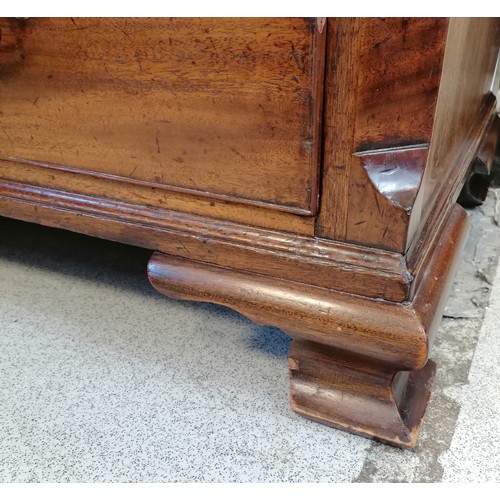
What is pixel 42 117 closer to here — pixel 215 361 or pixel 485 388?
pixel 215 361

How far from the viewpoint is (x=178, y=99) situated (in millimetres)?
593

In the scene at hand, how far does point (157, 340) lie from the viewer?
0.81m

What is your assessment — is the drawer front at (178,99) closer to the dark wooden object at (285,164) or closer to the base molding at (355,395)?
the dark wooden object at (285,164)

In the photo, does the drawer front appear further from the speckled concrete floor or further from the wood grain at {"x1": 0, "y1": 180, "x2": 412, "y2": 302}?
the speckled concrete floor

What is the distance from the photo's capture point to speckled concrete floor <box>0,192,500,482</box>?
2.00 feet

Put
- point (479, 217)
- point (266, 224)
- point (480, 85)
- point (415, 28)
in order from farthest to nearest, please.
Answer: point (479, 217) → point (480, 85) → point (266, 224) → point (415, 28)

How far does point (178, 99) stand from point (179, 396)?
0.37 m

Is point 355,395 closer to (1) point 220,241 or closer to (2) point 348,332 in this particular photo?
(2) point 348,332

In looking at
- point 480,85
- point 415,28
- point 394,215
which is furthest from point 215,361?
point 480,85

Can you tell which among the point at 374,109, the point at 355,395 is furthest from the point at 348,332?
the point at 374,109

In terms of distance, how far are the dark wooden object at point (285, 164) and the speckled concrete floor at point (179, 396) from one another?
45 mm

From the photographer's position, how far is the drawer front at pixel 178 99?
533 mm

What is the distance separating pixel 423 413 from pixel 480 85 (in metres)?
0.61

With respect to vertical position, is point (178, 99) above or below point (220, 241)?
above
